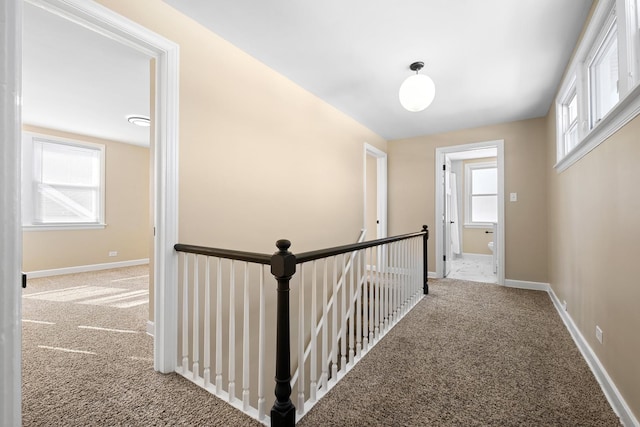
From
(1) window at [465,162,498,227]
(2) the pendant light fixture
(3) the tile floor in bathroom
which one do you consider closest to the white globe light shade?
(2) the pendant light fixture

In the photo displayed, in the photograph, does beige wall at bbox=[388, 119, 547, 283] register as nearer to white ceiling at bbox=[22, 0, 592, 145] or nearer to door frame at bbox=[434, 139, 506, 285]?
door frame at bbox=[434, 139, 506, 285]

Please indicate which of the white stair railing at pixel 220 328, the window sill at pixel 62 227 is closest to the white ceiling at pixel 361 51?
the white stair railing at pixel 220 328

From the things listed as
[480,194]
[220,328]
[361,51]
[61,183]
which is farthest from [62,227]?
[480,194]

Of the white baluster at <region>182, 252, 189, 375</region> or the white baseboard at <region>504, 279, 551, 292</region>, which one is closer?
the white baluster at <region>182, 252, 189, 375</region>

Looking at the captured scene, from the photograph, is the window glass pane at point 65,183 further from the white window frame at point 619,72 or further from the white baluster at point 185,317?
the white window frame at point 619,72

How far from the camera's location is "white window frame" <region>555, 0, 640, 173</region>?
145cm

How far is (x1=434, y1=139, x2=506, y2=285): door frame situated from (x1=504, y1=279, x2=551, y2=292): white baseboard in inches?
3.4

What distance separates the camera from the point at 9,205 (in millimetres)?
528

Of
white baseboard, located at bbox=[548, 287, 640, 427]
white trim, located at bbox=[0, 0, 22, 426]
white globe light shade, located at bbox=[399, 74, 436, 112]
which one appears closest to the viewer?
white trim, located at bbox=[0, 0, 22, 426]

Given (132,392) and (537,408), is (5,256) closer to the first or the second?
(132,392)

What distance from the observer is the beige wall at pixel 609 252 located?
4.65ft

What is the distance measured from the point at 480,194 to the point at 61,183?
324 inches

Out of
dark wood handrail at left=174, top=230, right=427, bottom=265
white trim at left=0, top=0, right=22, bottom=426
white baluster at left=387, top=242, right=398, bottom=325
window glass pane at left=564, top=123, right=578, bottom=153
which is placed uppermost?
window glass pane at left=564, top=123, right=578, bottom=153

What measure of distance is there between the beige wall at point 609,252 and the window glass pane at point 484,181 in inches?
169
